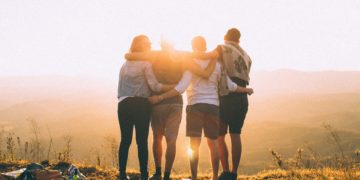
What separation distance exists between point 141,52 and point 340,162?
129 inches

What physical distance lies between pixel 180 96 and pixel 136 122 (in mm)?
814

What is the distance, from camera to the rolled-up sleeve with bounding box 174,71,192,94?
546 cm

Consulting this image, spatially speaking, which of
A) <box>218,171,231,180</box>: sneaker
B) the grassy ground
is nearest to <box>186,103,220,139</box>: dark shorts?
<box>218,171,231,180</box>: sneaker

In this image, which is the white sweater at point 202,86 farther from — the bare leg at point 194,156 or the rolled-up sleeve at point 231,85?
the bare leg at point 194,156

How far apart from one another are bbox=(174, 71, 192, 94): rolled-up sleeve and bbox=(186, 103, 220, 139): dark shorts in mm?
291

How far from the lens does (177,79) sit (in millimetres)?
5688

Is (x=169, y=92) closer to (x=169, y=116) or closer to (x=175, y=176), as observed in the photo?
(x=169, y=116)

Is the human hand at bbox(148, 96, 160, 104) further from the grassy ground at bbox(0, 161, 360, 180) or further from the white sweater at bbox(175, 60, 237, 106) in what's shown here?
the grassy ground at bbox(0, 161, 360, 180)

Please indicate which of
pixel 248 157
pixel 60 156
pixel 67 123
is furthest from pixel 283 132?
pixel 60 156

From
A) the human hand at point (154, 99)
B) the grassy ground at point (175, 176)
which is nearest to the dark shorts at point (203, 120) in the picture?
the human hand at point (154, 99)

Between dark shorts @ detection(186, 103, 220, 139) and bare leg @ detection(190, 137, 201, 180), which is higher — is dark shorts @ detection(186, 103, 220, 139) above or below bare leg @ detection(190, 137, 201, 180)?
above

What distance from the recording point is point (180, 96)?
577cm

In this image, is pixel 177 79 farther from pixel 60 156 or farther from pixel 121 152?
pixel 60 156

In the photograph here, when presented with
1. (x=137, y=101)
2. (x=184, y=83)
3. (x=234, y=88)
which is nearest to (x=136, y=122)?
(x=137, y=101)
